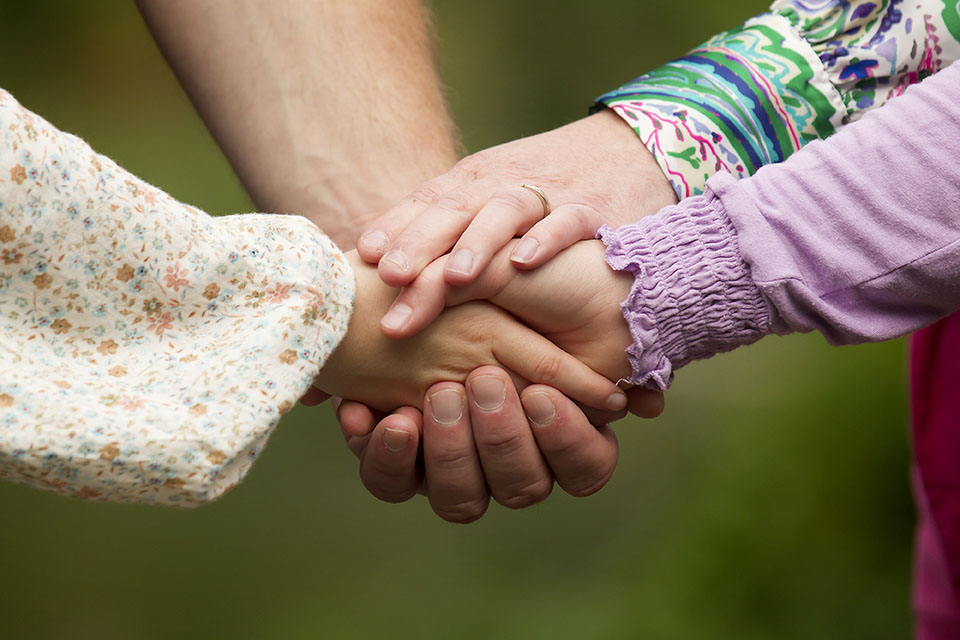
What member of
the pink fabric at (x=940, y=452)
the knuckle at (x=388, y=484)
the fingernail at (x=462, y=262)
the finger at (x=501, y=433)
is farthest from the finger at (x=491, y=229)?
the pink fabric at (x=940, y=452)

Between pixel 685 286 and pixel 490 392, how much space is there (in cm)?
19

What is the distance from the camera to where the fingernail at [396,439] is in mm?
795

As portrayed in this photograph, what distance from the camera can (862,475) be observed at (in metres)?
2.01

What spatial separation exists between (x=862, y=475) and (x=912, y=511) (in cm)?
15

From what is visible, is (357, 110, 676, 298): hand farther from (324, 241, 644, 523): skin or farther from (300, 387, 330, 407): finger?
(300, 387, 330, 407): finger

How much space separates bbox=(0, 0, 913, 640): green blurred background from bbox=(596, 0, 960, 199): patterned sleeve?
1.08m

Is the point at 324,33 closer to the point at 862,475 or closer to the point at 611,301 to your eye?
the point at 611,301

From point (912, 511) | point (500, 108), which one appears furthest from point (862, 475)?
point (500, 108)

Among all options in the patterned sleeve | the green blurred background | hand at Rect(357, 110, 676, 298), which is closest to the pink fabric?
the patterned sleeve

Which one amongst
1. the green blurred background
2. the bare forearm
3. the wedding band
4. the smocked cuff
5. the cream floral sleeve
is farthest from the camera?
the green blurred background

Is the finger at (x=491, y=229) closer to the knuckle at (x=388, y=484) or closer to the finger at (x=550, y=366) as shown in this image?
the finger at (x=550, y=366)

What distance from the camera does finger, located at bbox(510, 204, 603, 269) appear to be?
75cm

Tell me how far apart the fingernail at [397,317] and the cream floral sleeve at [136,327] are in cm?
4

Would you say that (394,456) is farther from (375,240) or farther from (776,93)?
(776,93)
